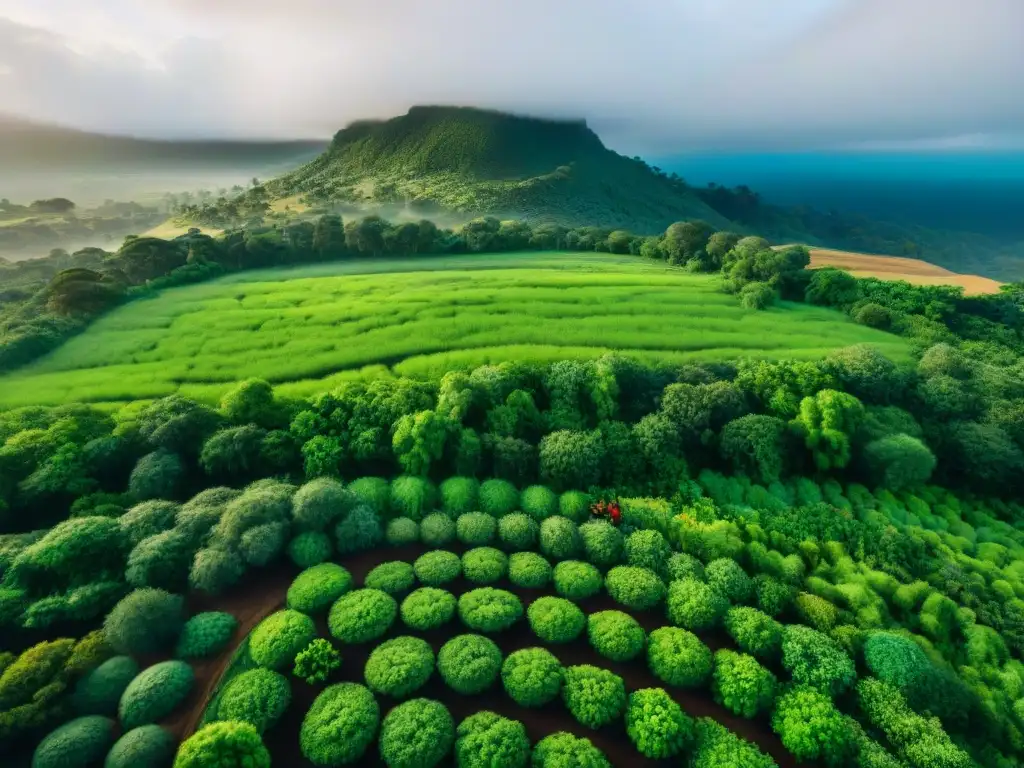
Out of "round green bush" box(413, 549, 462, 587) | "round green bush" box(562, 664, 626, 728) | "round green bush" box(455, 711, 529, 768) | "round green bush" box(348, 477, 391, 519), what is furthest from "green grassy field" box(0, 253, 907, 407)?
"round green bush" box(455, 711, 529, 768)

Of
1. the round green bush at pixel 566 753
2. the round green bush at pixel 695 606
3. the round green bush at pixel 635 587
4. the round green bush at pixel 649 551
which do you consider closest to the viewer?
the round green bush at pixel 566 753

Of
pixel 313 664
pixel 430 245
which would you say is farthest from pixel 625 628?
pixel 430 245

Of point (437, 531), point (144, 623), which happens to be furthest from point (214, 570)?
point (437, 531)

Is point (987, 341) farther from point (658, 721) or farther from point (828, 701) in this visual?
point (658, 721)

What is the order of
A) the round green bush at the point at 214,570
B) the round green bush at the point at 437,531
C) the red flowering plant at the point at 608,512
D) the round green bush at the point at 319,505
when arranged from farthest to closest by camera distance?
1. the red flowering plant at the point at 608,512
2. the round green bush at the point at 437,531
3. the round green bush at the point at 319,505
4. the round green bush at the point at 214,570

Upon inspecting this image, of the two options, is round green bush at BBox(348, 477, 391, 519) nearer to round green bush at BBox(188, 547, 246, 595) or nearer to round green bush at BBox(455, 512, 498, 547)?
round green bush at BBox(455, 512, 498, 547)

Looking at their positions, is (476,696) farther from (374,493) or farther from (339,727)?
(374,493)

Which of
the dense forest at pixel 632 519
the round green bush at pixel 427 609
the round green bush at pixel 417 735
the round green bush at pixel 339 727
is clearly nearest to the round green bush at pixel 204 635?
the dense forest at pixel 632 519

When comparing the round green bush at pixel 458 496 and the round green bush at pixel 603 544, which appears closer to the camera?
the round green bush at pixel 603 544

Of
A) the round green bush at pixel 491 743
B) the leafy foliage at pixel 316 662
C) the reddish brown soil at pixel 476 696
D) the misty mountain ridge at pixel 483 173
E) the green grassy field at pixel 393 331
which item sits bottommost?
the reddish brown soil at pixel 476 696

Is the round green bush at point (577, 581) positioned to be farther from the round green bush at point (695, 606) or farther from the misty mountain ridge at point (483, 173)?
the misty mountain ridge at point (483, 173)
